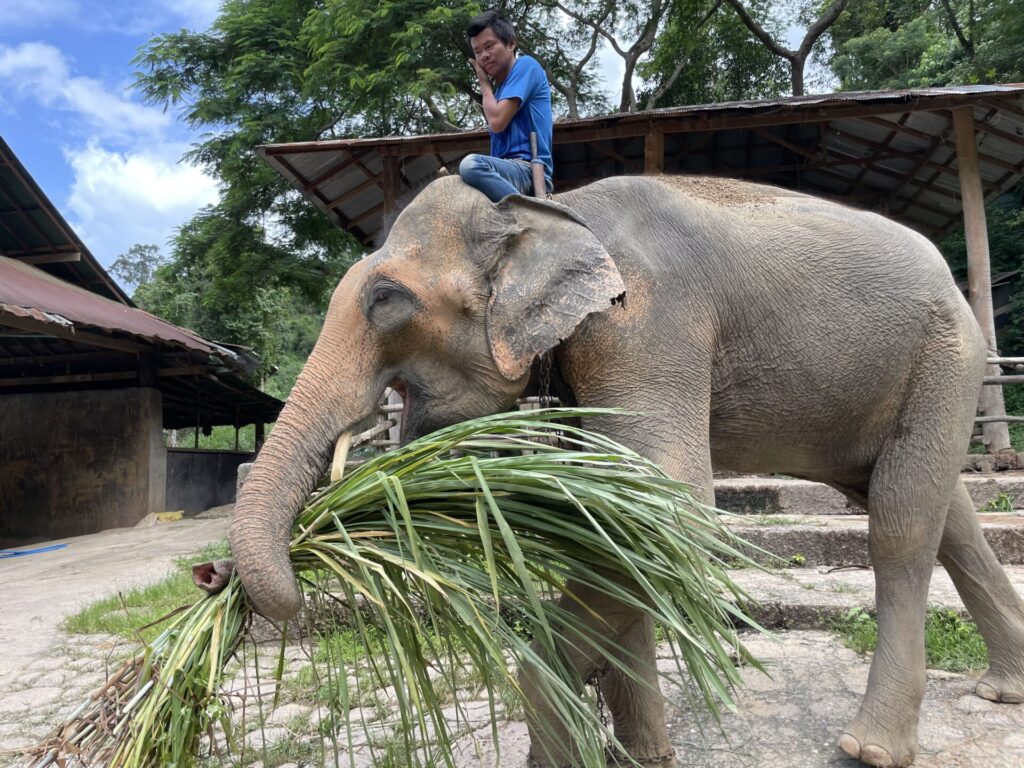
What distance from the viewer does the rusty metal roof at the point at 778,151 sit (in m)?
7.07

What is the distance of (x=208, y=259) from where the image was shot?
14547 mm

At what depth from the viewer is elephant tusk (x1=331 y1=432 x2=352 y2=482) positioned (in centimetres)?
185

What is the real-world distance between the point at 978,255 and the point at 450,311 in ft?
23.9

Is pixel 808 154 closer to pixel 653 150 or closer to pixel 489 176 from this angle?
pixel 653 150

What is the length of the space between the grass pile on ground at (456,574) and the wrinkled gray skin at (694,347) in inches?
10.5

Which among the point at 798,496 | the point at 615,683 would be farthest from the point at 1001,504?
the point at 615,683

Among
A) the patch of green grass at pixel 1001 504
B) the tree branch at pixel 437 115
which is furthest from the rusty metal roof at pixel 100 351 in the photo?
the patch of green grass at pixel 1001 504

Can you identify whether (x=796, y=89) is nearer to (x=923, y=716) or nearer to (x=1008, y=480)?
(x=1008, y=480)

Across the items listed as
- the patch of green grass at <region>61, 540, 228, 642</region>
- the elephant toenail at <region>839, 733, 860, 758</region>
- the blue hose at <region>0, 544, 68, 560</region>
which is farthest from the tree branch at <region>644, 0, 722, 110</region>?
the elephant toenail at <region>839, 733, 860, 758</region>

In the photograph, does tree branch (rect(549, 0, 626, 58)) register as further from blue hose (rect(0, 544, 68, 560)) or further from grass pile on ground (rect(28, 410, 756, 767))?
grass pile on ground (rect(28, 410, 756, 767))

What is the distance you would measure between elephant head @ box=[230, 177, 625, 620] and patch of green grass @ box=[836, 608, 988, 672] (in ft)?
6.40

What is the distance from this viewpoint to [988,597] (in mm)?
2777

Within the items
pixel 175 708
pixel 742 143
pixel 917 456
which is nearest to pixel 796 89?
pixel 742 143

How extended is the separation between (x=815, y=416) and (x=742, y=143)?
26.6 ft
